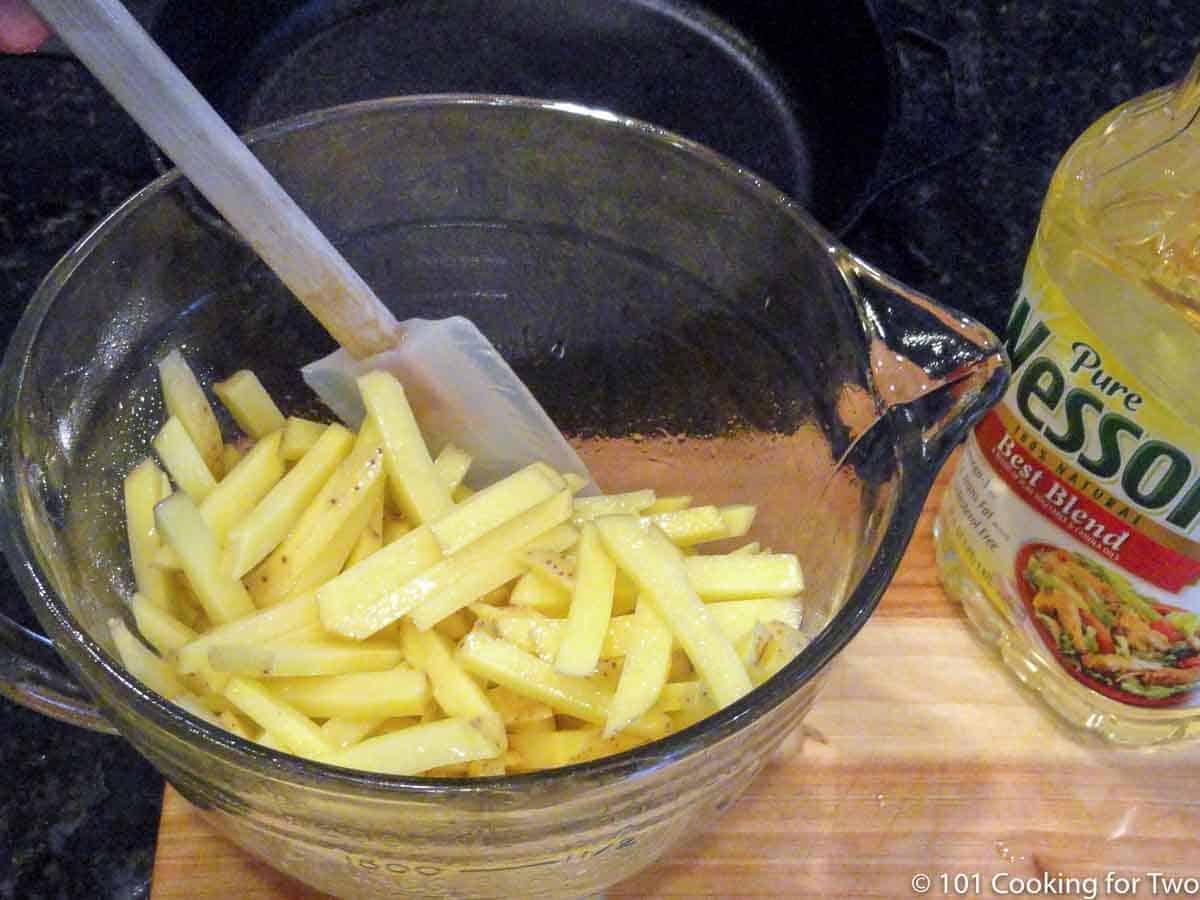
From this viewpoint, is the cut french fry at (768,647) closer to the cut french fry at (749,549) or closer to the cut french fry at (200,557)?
the cut french fry at (749,549)

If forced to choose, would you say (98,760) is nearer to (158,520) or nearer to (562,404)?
(158,520)

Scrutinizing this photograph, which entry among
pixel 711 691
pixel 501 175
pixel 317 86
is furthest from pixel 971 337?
pixel 317 86

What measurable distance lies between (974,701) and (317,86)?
1.19 metres

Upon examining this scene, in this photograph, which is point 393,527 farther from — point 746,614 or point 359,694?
point 746,614

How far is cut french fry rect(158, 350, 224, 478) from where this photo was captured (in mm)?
990

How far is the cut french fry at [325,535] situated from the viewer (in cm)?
90

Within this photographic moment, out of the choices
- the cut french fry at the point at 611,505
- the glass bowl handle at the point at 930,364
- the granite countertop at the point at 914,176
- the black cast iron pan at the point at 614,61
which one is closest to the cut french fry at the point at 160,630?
the cut french fry at the point at 611,505

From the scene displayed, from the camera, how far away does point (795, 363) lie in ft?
3.30

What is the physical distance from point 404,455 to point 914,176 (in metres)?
0.77

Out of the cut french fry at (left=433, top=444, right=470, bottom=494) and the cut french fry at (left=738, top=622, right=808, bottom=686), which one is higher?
the cut french fry at (left=433, top=444, right=470, bottom=494)

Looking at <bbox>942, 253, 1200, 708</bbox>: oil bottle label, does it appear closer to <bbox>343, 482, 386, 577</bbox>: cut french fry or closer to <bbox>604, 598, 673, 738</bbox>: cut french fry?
<bbox>604, 598, 673, 738</bbox>: cut french fry

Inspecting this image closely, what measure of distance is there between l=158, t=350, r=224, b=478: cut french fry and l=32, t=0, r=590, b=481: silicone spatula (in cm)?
9

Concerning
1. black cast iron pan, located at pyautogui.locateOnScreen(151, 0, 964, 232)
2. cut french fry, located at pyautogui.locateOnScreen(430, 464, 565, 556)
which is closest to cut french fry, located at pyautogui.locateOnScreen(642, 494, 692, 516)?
cut french fry, located at pyautogui.locateOnScreen(430, 464, 565, 556)

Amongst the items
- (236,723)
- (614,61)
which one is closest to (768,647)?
(236,723)
